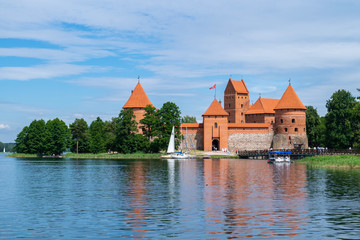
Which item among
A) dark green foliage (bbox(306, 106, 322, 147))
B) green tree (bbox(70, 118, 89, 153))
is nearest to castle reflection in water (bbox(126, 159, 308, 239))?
green tree (bbox(70, 118, 89, 153))

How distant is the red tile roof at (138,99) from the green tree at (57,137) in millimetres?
10801

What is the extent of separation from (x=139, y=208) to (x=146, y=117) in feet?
174

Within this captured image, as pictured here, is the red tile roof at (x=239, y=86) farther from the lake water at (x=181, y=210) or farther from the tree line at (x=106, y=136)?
the lake water at (x=181, y=210)

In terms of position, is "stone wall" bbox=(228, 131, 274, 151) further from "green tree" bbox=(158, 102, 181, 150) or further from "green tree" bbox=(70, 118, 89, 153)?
"green tree" bbox=(70, 118, 89, 153)

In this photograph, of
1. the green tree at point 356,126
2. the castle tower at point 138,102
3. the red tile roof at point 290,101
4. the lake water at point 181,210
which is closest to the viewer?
the lake water at point 181,210

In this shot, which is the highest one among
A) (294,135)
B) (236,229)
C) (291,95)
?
(291,95)

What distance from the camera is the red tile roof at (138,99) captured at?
78944 mm

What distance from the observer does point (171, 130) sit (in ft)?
230

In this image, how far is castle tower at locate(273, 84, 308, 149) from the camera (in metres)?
77.4

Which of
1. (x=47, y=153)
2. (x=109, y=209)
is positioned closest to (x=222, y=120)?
(x=47, y=153)

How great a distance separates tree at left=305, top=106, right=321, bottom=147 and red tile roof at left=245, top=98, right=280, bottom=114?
827 cm

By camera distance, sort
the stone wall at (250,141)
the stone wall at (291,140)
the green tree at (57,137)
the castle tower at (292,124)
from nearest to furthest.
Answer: the green tree at (57,137) → the stone wall at (291,140) → the castle tower at (292,124) → the stone wall at (250,141)

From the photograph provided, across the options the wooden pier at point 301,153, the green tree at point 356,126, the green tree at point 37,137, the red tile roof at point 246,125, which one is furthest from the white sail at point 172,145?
the green tree at point 356,126

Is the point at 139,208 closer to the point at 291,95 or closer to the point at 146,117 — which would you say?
the point at 146,117
